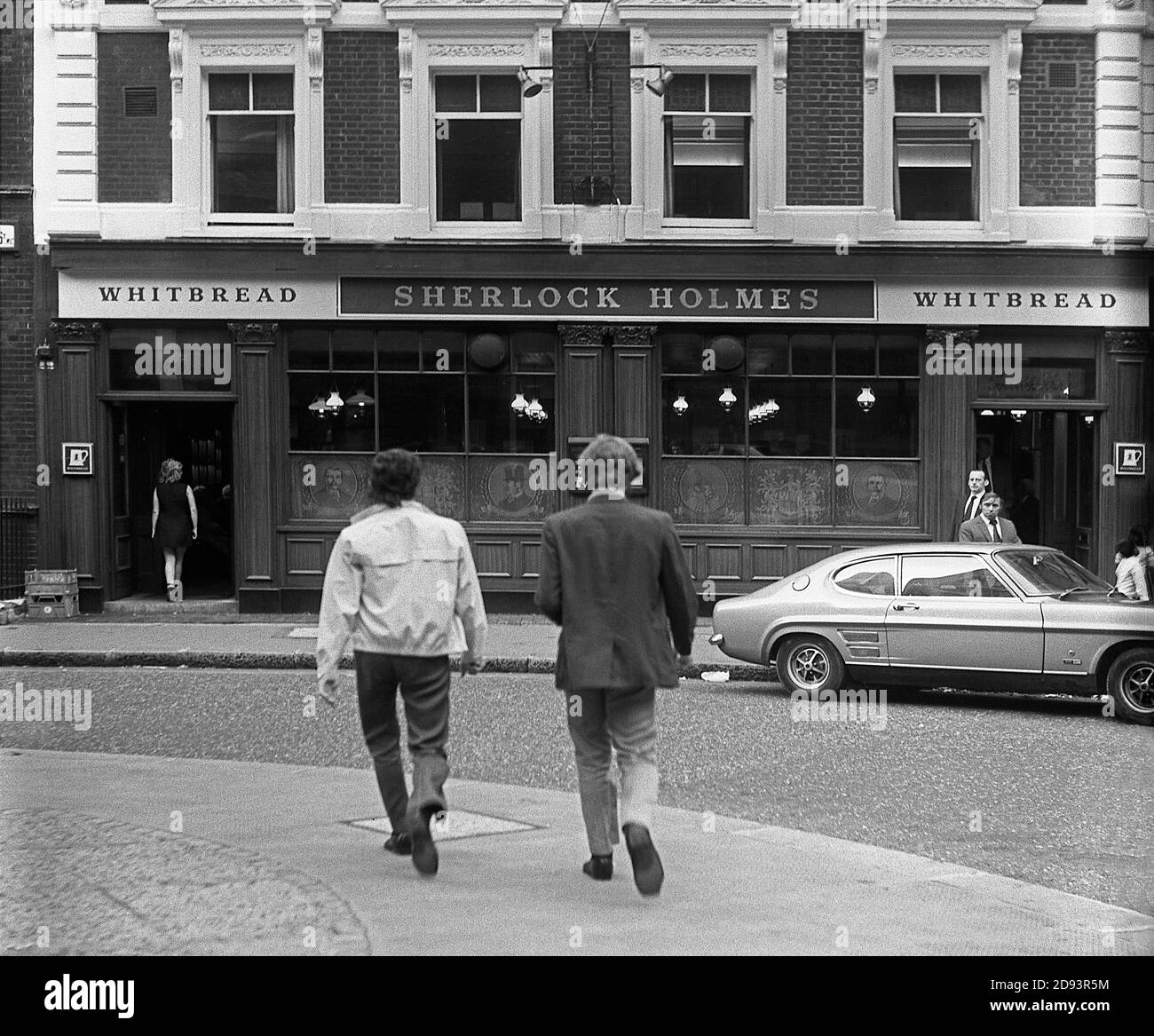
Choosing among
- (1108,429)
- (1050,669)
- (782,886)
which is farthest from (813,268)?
(782,886)

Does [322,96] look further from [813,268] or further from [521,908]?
[521,908]

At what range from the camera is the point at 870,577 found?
13.7 metres

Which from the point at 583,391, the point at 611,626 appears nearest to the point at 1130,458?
the point at 583,391

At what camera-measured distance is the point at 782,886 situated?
22.8ft

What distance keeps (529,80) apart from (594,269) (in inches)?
97.8

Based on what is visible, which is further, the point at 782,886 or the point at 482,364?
the point at 482,364

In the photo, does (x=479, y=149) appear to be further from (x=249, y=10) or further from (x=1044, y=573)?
(x=1044, y=573)

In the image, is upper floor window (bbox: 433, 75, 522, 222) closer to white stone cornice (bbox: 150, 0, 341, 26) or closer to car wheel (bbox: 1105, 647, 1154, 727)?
white stone cornice (bbox: 150, 0, 341, 26)

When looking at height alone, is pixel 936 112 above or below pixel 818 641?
above

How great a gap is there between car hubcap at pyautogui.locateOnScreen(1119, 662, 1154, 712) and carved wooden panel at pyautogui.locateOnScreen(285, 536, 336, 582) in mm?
10585

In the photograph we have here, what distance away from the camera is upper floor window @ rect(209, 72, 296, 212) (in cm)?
2019

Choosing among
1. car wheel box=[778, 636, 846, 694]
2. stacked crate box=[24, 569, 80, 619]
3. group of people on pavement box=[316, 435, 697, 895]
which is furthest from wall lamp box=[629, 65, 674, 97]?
group of people on pavement box=[316, 435, 697, 895]

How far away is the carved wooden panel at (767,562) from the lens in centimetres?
2000
